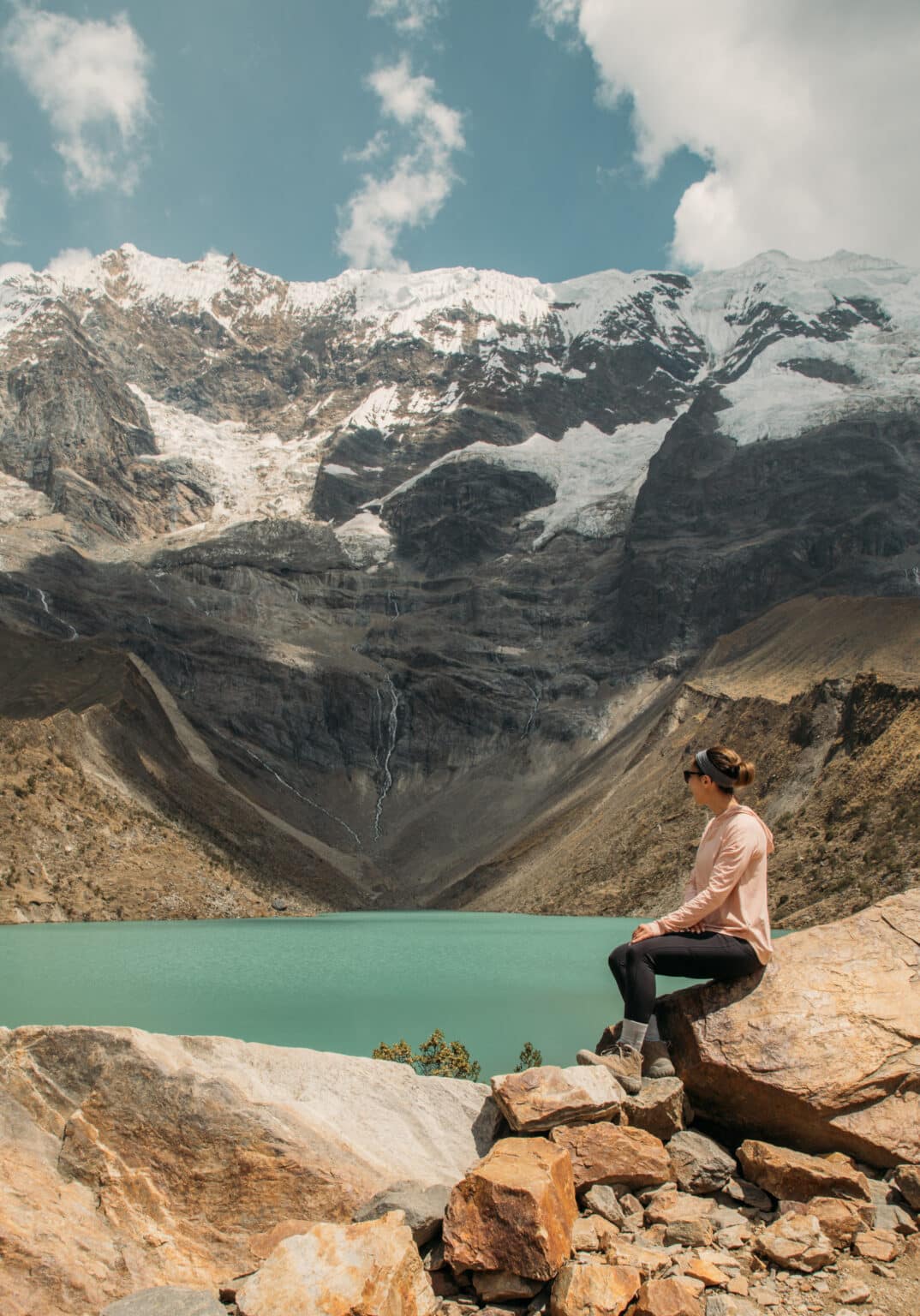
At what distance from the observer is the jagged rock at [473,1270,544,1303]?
22.5ft

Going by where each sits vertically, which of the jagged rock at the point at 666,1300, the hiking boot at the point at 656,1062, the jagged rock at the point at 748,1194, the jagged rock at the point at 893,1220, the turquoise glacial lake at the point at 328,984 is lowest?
the turquoise glacial lake at the point at 328,984

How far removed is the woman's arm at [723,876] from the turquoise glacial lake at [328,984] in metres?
9.56

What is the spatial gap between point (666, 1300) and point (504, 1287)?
1.13 metres

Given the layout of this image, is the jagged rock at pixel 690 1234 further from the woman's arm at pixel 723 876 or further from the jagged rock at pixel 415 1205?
the woman's arm at pixel 723 876

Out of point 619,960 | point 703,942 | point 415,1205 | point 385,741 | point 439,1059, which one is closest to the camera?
point 415,1205

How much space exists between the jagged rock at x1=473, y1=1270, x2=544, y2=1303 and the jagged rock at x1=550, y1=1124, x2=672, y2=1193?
103 cm

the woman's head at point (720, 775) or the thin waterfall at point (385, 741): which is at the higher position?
the woman's head at point (720, 775)

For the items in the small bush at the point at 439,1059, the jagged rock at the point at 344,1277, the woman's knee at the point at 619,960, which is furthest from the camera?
the small bush at the point at 439,1059

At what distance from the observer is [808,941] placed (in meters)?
9.40

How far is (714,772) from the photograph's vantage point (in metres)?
9.68

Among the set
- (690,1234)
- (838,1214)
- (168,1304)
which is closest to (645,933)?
(690,1234)

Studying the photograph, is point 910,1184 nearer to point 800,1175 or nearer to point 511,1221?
point 800,1175

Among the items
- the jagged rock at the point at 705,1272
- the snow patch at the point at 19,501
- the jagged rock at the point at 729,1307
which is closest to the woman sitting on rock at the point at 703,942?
the jagged rock at the point at 705,1272

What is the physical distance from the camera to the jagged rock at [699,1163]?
801 cm
